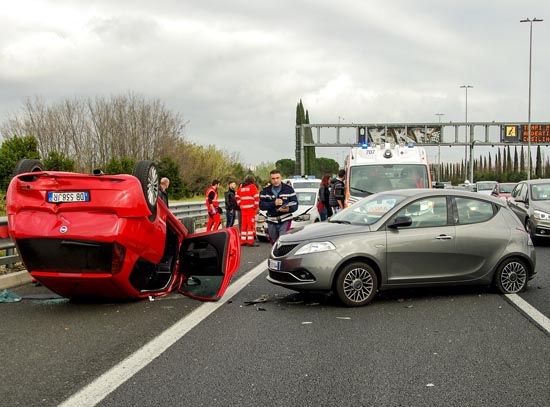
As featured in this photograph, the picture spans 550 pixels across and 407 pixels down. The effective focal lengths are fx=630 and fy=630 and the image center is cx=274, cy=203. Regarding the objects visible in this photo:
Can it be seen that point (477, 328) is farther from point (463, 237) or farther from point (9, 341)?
point (9, 341)

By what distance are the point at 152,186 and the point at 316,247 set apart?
83.8 inches

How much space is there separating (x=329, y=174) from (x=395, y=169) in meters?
2.00

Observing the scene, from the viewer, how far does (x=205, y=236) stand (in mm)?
8609

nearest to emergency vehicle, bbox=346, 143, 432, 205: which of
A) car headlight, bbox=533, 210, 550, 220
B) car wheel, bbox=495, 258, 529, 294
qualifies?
car headlight, bbox=533, 210, 550, 220

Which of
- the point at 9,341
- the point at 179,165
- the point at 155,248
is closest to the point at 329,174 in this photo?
the point at 155,248

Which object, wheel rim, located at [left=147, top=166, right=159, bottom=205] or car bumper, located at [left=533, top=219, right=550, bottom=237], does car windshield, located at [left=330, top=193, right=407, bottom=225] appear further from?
car bumper, located at [left=533, top=219, right=550, bottom=237]


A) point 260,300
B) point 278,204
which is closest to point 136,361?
point 260,300

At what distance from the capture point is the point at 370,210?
853 centimetres

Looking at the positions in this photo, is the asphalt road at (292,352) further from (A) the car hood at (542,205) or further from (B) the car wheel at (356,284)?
(A) the car hood at (542,205)

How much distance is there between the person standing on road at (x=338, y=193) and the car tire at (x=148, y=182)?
716cm

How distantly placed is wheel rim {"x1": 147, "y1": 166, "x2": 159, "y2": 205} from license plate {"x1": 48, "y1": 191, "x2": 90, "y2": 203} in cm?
74

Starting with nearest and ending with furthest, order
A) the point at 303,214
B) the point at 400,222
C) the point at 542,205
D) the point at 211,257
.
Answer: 1. the point at 400,222
2. the point at 211,257
3. the point at 542,205
4. the point at 303,214

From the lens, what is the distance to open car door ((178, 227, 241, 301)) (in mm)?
8328

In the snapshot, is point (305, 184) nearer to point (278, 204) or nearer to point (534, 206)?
point (534, 206)
